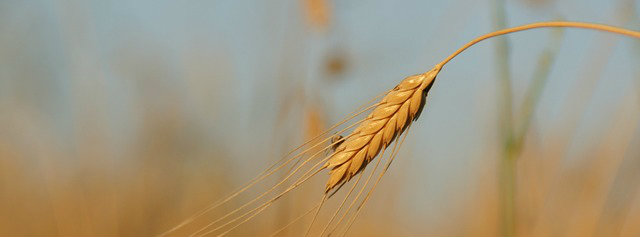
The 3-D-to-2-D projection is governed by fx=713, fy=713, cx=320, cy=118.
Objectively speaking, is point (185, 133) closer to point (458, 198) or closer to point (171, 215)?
point (171, 215)

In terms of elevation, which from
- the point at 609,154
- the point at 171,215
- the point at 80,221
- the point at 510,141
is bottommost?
the point at 171,215

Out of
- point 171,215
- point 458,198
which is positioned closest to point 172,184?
point 171,215

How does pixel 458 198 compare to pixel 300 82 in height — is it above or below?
below

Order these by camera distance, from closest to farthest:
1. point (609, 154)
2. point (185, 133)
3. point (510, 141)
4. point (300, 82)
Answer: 1. point (510, 141)
2. point (609, 154)
3. point (300, 82)
4. point (185, 133)

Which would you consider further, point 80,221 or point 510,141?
point 80,221

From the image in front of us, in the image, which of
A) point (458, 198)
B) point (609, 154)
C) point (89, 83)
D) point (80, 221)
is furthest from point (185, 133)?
point (609, 154)

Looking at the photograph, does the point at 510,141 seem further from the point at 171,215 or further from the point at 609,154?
the point at 171,215

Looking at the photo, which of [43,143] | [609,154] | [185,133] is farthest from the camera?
[185,133]
